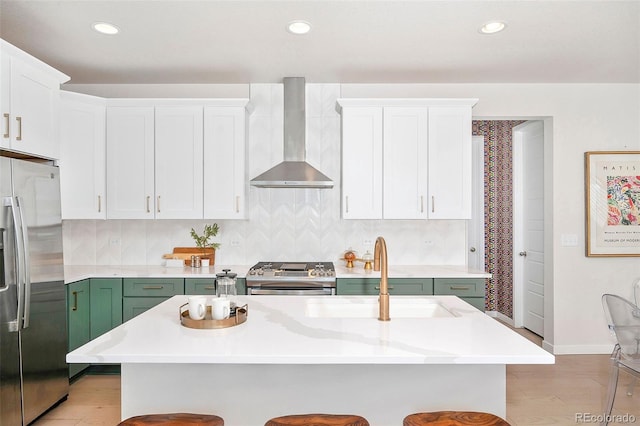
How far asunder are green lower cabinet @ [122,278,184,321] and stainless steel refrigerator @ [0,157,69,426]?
61cm

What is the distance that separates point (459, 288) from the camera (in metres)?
3.49

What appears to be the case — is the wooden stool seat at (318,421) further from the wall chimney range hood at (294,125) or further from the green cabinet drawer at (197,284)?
the wall chimney range hood at (294,125)

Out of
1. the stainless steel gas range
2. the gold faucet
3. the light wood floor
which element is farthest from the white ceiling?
the light wood floor

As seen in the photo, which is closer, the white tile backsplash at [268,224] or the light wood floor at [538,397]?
the light wood floor at [538,397]

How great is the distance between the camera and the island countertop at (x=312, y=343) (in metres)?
1.39

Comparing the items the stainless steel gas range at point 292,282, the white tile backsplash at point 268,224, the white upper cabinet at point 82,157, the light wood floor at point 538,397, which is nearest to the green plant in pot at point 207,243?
the white tile backsplash at point 268,224

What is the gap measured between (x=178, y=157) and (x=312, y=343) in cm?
270

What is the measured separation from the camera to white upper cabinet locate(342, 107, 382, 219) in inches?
146

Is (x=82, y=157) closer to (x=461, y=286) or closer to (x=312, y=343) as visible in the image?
(x=312, y=343)

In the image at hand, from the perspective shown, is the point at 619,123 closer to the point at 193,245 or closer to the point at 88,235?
the point at 193,245

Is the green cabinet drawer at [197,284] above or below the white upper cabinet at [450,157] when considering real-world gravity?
below

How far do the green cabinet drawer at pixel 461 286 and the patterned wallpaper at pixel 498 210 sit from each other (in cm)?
193

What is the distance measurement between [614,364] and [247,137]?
328cm

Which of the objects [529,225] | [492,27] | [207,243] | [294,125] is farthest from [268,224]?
[529,225]
